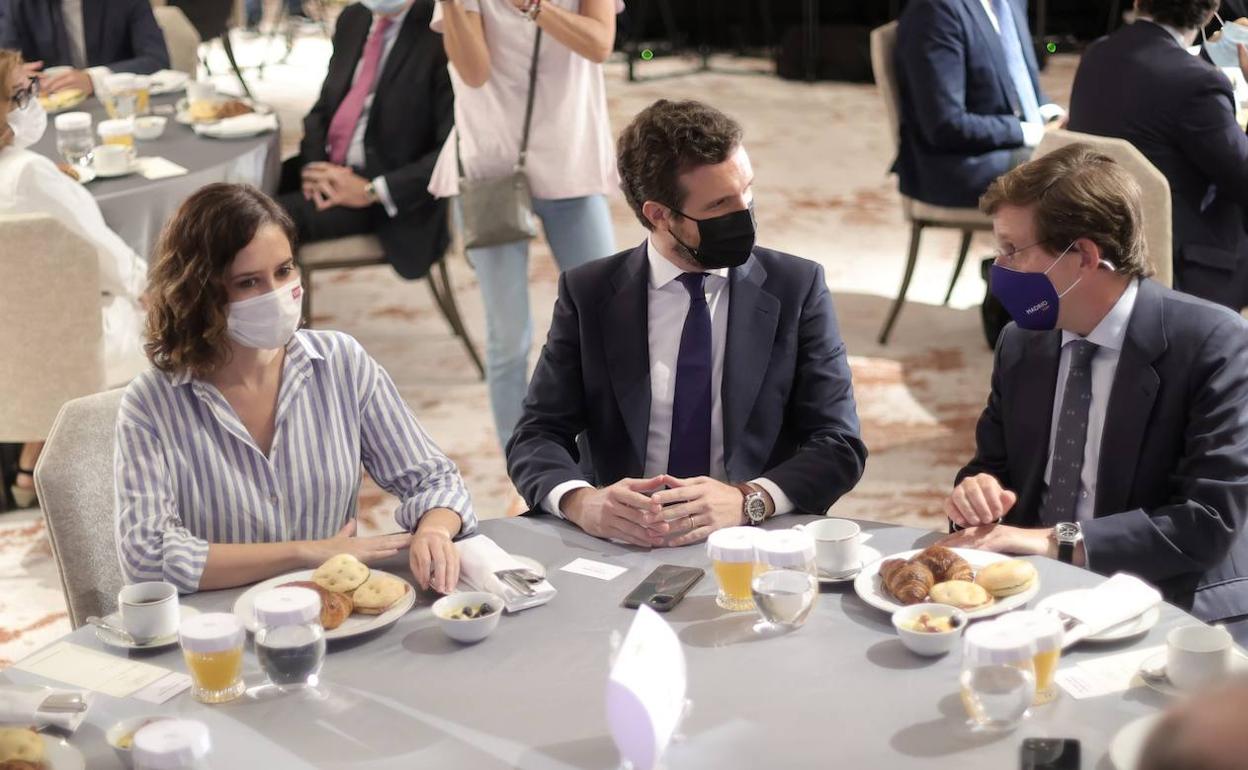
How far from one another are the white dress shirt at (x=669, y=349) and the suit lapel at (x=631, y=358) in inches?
0.9

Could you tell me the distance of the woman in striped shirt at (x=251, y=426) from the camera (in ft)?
7.52

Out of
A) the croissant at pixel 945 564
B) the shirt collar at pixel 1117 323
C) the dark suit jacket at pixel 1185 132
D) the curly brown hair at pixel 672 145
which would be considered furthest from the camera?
the dark suit jacket at pixel 1185 132

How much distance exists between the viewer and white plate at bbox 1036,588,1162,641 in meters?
1.95

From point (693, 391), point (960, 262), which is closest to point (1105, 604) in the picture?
point (693, 391)

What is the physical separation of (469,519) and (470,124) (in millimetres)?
1815

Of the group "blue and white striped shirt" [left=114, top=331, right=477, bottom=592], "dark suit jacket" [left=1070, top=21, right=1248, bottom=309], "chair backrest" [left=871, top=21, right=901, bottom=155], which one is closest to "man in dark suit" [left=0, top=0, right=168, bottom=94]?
"chair backrest" [left=871, top=21, right=901, bottom=155]

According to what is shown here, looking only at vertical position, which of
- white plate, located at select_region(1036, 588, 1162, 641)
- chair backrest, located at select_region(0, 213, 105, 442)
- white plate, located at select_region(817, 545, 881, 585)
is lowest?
chair backrest, located at select_region(0, 213, 105, 442)

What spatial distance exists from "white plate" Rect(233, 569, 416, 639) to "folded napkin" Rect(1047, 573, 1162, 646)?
873mm

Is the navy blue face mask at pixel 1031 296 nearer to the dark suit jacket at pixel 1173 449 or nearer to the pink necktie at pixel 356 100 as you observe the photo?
the dark suit jacket at pixel 1173 449

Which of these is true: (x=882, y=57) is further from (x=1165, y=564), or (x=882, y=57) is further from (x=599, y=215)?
(x=1165, y=564)

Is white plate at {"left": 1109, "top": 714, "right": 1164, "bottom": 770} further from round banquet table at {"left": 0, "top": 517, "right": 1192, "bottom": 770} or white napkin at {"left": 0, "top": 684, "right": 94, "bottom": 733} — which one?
white napkin at {"left": 0, "top": 684, "right": 94, "bottom": 733}

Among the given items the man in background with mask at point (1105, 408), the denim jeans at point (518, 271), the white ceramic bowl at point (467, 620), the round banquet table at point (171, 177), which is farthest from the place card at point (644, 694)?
the round banquet table at point (171, 177)

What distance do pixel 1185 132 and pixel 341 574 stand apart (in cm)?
300

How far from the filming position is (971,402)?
5004 mm
